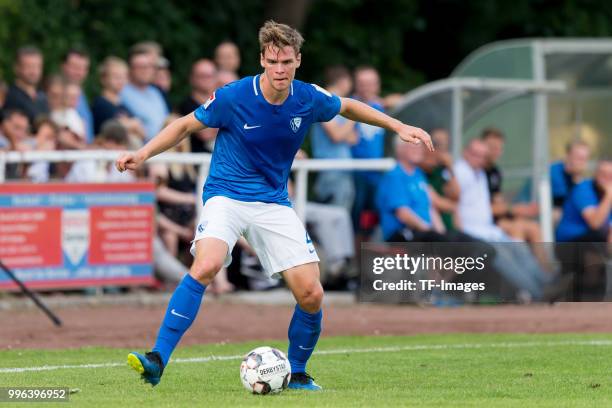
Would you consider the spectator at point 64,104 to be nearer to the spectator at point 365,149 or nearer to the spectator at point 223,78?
the spectator at point 223,78

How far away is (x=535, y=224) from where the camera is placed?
57.5ft

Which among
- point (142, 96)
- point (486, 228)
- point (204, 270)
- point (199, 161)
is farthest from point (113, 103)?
point (204, 270)

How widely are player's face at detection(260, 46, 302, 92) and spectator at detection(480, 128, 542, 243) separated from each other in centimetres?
849

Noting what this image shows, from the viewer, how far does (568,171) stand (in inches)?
709

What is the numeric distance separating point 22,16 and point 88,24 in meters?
1.49

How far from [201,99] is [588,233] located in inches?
180

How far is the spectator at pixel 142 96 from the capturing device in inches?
649

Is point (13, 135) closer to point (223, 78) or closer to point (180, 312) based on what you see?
point (223, 78)

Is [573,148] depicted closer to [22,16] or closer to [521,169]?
[521,169]

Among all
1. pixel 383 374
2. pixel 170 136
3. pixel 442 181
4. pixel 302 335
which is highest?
pixel 170 136

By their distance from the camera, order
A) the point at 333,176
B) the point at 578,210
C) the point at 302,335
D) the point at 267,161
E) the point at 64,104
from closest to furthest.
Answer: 1. the point at 267,161
2. the point at 302,335
3. the point at 64,104
4. the point at 578,210
5. the point at 333,176

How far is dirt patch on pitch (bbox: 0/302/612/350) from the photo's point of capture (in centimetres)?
1294

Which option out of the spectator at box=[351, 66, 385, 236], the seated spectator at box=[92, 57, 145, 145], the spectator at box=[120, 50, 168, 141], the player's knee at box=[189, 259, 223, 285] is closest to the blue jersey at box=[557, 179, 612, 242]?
the spectator at box=[351, 66, 385, 236]

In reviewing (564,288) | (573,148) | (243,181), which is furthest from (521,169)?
(243,181)
